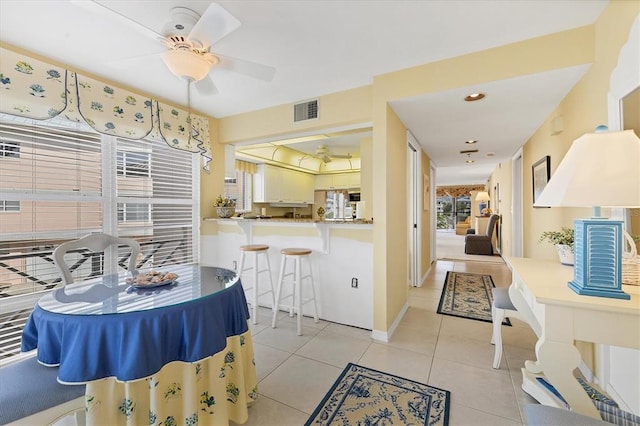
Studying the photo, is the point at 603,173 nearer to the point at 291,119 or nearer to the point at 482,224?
the point at 291,119

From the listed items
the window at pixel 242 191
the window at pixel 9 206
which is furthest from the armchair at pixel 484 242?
the window at pixel 9 206

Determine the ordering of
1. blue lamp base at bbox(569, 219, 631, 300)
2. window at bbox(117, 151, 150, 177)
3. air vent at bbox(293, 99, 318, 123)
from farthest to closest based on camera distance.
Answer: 1. air vent at bbox(293, 99, 318, 123)
2. window at bbox(117, 151, 150, 177)
3. blue lamp base at bbox(569, 219, 631, 300)

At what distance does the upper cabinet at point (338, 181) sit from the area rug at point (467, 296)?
2777 millimetres

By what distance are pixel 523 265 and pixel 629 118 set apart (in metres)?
1.00

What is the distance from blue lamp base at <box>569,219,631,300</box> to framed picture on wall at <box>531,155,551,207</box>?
76.4 inches

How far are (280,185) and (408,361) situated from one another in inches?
170

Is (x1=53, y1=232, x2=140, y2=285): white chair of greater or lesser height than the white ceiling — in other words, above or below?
below

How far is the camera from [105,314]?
119cm

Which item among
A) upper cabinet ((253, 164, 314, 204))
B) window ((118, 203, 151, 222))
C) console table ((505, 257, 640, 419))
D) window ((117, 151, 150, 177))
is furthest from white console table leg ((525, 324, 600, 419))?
upper cabinet ((253, 164, 314, 204))

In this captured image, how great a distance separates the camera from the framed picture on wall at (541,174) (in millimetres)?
2840

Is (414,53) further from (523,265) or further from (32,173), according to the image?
(32,173)

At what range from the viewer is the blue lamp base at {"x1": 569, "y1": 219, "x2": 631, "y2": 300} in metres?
1.18

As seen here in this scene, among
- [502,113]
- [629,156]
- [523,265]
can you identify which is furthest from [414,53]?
[523,265]

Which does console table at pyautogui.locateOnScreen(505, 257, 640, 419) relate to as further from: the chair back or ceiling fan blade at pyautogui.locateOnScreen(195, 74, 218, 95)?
the chair back
